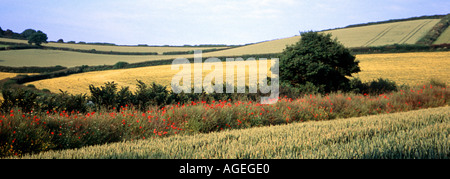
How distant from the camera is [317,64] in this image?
60.0 ft

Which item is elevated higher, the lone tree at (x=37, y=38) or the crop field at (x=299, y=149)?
the lone tree at (x=37, y=38)

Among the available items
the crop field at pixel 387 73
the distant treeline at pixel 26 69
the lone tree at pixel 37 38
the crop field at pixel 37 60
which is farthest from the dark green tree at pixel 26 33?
the crop field at pixel 387 73

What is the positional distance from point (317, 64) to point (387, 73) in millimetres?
15915

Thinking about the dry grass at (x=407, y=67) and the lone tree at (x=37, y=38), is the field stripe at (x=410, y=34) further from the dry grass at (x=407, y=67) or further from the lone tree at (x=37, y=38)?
the lone tree at (x=37, y=38)

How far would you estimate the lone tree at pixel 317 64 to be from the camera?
730 inches

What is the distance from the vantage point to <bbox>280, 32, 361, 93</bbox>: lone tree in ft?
60.8

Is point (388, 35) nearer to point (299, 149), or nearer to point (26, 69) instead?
point (299, 149)

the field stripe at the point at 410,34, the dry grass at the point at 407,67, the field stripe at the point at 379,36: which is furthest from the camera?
the field stripe at the point at 379,36

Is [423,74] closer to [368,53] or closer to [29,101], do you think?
[368,53]

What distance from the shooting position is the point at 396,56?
39094 millimetres

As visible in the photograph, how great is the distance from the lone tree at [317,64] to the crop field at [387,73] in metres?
8.57

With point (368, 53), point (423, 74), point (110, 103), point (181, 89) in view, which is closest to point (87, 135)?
point (110, 103)

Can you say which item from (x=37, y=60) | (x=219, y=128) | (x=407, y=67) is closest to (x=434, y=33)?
(x=407, y=67)
